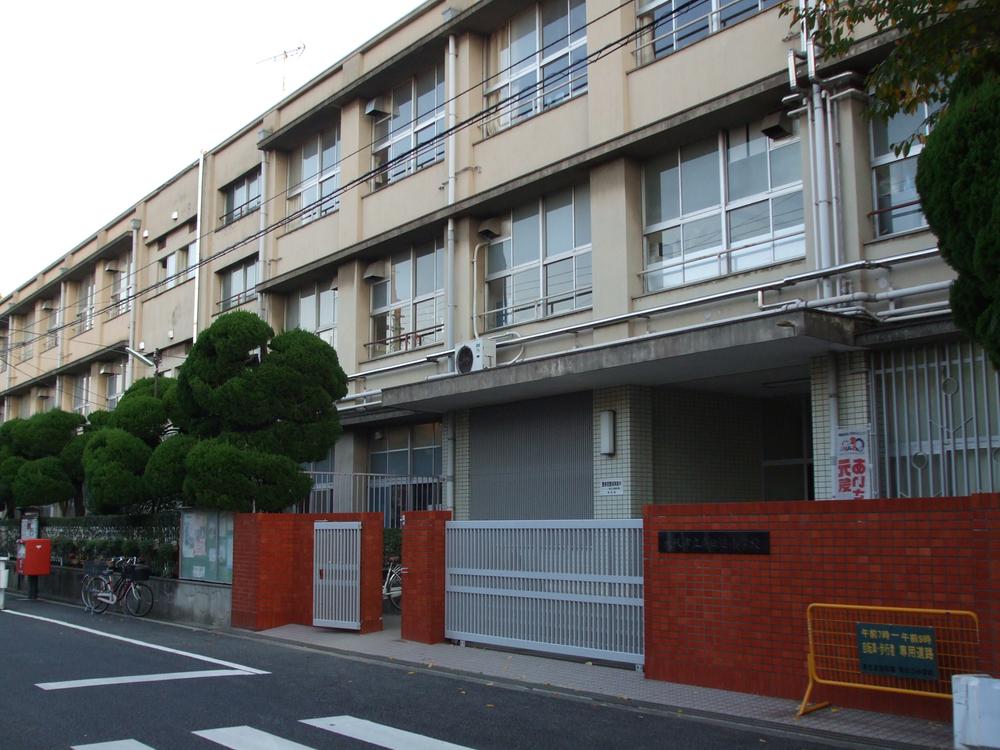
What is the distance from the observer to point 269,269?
25.3m

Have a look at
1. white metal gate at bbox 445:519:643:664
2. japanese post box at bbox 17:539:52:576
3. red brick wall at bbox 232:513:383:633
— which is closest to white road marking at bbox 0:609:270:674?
red brick wall at bbox 232:513:383:633

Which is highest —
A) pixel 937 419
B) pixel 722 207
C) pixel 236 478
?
pixel 722 207

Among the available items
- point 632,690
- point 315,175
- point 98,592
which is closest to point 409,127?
point 315,175

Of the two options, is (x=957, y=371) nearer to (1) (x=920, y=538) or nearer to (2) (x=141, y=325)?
(1) (x=920, y=538)

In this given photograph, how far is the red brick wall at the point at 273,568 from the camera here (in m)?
15.6

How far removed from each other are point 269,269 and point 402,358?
630cm

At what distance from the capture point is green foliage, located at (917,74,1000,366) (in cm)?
669

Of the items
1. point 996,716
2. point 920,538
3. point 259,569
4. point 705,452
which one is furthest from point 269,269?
point 996,716

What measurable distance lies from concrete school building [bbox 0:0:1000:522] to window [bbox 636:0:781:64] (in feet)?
0.16

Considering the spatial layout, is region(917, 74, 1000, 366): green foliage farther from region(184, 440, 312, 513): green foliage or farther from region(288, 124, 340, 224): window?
region(288, 124, 340, 224): window

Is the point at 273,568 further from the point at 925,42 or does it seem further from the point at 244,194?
the point at 244,194

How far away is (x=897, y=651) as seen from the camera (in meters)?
8.22

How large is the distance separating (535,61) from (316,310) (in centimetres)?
886

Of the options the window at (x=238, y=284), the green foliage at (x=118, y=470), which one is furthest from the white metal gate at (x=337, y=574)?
the window at (x=238, y=284)
